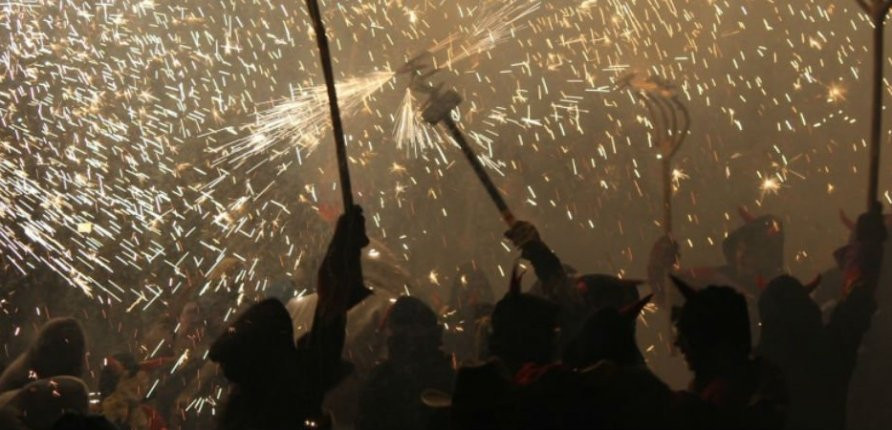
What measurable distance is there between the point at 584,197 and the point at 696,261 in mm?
1565

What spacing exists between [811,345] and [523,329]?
1.06 meters

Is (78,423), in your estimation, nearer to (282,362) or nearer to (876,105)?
(282,362)

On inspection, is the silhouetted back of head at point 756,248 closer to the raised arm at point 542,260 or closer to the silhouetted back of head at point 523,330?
the raised arm at point 542,260

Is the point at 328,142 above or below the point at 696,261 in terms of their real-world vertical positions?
above

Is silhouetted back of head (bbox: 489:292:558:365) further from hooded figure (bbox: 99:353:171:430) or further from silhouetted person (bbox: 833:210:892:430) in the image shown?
hooded figure (bbox: 99:353:171:430)

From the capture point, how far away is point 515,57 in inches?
508

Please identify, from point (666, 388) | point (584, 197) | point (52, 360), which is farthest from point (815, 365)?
point (584, 197)

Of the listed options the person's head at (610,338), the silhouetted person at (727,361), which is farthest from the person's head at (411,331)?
the silhouetted person at (727,361)

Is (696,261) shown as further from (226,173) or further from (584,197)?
(226,173)

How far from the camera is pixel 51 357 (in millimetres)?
4703

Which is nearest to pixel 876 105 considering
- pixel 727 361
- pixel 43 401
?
pixel 727 361

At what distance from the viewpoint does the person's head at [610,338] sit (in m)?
2.87

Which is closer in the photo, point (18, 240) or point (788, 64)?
point (18, 240)

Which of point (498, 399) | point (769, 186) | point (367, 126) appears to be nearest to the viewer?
point (498, 399)
